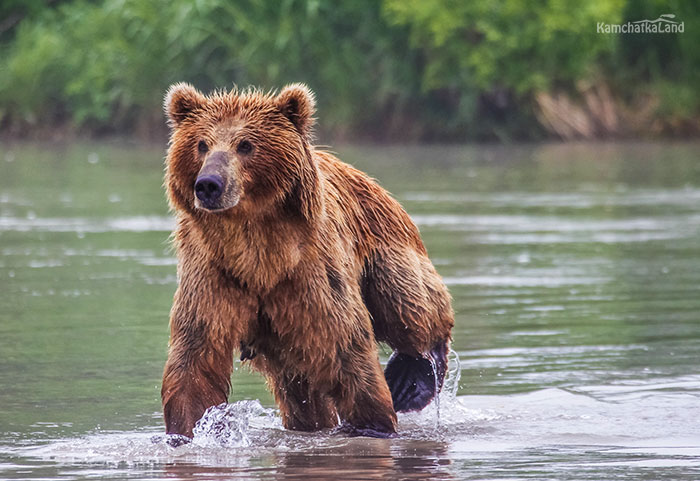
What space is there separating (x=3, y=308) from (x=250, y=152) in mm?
5079

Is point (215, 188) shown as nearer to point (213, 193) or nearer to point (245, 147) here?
point (213, 193)

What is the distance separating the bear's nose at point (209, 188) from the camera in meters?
5.57

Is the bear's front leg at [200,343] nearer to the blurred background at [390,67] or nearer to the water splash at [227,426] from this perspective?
the water splash at [227,426]

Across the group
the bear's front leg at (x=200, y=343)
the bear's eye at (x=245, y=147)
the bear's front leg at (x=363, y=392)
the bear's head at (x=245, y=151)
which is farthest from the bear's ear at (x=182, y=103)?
the bear's front leg at (x=363, y=392)

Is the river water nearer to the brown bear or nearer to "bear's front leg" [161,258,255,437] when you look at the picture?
"bear's front leg" [161,258,255,437]

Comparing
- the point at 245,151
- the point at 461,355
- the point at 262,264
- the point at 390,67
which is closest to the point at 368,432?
the point at 262,264

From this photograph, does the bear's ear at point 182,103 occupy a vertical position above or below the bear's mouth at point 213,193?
above

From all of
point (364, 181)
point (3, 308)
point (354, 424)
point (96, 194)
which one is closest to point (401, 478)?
point (354, 424)

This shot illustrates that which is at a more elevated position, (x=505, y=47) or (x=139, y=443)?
(x=505, y=47)

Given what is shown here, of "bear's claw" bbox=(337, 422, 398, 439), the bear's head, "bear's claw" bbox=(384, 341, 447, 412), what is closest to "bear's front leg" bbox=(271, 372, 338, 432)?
"bear's claw" bbox=(337, 422, 398, 439)

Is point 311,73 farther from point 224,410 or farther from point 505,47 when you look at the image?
point 224,410

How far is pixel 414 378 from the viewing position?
23.2ft

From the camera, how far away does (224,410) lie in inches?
242

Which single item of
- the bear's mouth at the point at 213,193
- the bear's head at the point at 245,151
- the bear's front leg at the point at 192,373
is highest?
the bear's head at the point at 245,151
